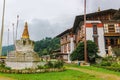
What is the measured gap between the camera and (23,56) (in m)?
25.7

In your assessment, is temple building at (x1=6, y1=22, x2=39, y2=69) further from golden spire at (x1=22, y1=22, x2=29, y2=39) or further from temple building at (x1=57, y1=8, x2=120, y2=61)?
temple building at (x1=57, y1=8, x2=120, y2=61)

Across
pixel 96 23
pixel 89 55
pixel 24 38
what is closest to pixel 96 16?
pixel 96 23

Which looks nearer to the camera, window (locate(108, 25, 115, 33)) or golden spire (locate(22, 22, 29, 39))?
golden spire (locate(22, 22, 29, 39))

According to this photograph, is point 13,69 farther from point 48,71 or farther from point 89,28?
point 89,28

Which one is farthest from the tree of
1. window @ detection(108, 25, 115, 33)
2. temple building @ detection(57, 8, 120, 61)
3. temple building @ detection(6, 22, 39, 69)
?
temple building @ detection(6, 22, 39, 69)

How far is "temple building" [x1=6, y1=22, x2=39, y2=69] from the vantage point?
25.3 meters

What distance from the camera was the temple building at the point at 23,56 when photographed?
83.0 feet

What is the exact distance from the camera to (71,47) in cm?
6344

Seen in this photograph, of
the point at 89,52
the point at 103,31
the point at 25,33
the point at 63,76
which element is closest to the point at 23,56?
the point at 25,33

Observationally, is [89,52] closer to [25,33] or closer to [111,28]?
[111,28]

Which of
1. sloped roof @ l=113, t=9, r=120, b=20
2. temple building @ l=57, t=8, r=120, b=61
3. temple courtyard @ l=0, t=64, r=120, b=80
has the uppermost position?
sloped roof @ l=113, t=9, r=120, b=20

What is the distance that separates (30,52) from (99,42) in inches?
1045

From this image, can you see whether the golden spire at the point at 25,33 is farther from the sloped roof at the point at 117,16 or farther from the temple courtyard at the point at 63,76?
the sloped roof at the point at 117,16

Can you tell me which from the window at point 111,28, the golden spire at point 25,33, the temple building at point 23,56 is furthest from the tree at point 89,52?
the temple building at point 23,56
